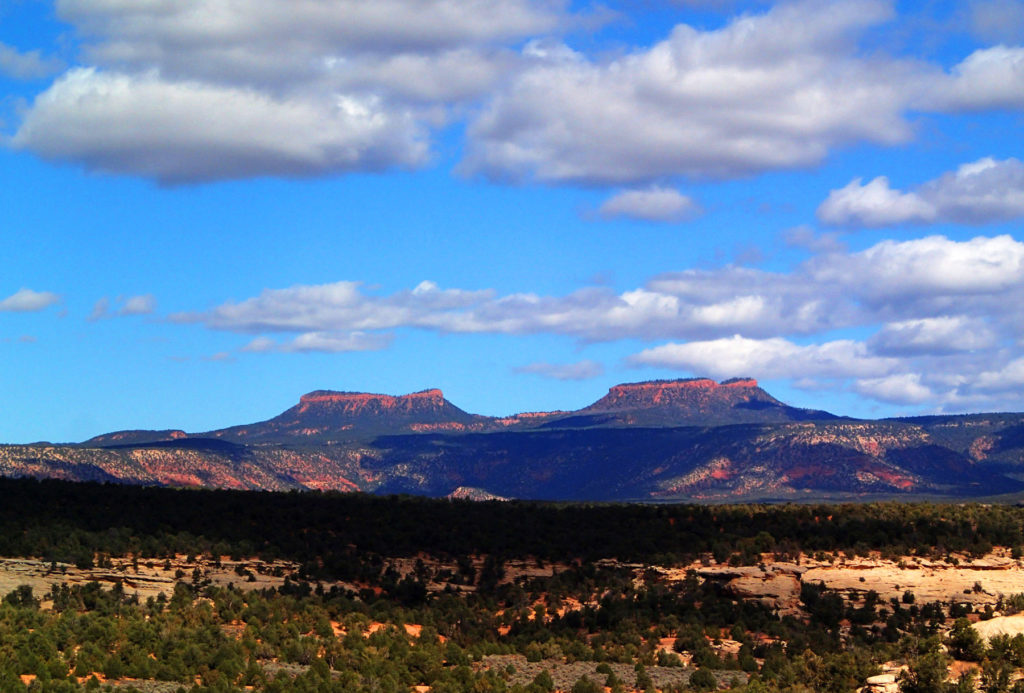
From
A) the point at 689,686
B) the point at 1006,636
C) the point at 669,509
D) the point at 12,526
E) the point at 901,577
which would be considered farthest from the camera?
the point at 669,509

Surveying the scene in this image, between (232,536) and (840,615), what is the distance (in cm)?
3079

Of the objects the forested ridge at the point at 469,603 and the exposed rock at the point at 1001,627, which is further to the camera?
the forested ridge at the point at 469,603

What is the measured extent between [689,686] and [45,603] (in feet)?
81.9

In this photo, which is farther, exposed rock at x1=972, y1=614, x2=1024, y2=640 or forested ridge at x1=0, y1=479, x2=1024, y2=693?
forested ridge at x1=0, y1=479, x2=1024, y2=693

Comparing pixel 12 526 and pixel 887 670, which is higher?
pixel 12 526

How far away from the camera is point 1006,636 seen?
4081 cm

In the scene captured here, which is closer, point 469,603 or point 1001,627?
point 1001,627

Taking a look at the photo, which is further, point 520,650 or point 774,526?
point 774,526

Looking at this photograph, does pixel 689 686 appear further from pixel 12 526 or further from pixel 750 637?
pixel 12 526

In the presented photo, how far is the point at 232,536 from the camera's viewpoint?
237ft

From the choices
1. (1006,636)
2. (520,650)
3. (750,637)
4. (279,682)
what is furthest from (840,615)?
(279,682)

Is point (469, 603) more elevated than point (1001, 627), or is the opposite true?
point (1001, 627)

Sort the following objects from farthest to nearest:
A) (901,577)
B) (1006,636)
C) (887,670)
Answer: (901,577) < (887,670) < (1006,636)

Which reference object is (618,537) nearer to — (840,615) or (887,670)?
(840,615)
